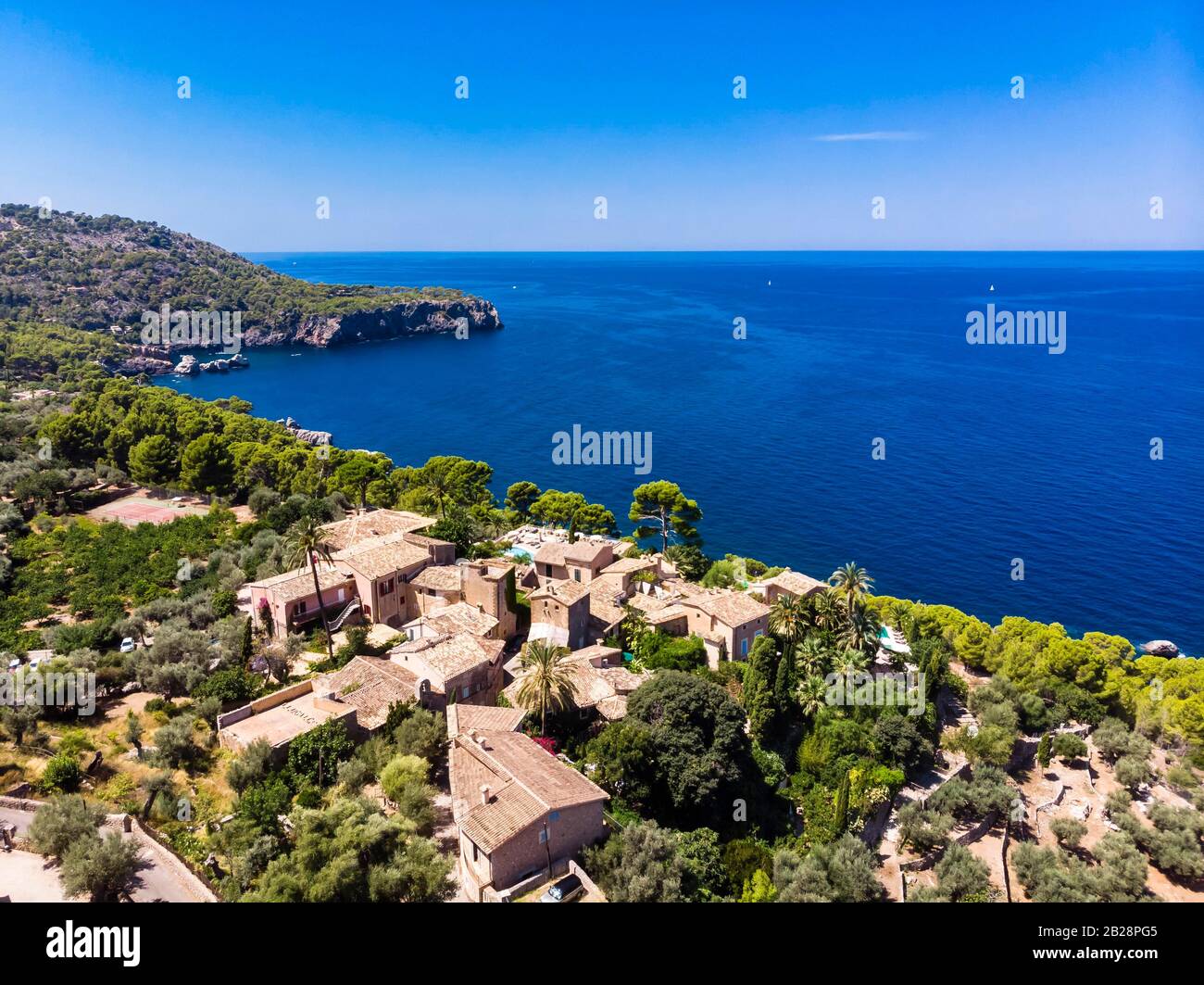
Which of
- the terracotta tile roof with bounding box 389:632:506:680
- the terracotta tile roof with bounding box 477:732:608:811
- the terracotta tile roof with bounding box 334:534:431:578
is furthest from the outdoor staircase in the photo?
the terracotta tile roof with bounding box 477:732:608:811

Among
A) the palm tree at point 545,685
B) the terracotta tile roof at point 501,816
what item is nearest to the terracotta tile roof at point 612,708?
the palm tree at point 545,685

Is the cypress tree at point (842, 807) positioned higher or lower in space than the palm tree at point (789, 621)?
lower

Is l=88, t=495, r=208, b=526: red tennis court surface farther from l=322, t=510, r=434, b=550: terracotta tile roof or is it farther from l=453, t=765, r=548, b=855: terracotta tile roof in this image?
l=453, t=765, r=548, b=855: terracotta tile roof

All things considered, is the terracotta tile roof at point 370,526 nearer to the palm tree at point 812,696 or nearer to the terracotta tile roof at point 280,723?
the terracotta tile roof at point 280,723

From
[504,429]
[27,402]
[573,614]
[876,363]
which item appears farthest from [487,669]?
[876,363]

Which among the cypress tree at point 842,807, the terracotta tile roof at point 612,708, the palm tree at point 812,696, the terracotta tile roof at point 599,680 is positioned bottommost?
the cypress tree at point 842,807

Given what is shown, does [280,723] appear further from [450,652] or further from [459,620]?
[459,620]

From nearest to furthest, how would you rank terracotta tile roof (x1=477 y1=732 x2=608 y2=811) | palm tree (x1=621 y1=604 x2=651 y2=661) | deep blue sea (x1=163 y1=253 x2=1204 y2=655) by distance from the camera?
terracotta tile roof (x1=477 y1=732 x2=608 y2=811), palm tree (x1=621 y1=604 x2=651 y2=661), deep blue sea (x1=163 y1=253 x2=1204 y2=655)
